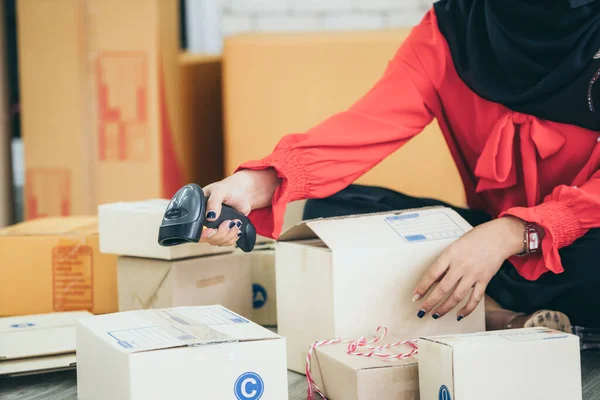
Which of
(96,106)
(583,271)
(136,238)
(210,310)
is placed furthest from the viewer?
(96,106)

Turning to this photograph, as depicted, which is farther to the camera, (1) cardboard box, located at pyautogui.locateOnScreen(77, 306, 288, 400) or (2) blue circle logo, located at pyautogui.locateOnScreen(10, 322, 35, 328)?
(2) blue circle logo, located at pyautogui.locateOnScreen(10, 322, 35, 328)

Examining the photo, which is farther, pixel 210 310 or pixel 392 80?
pixel 392 80

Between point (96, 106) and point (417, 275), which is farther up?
point (96, 106)

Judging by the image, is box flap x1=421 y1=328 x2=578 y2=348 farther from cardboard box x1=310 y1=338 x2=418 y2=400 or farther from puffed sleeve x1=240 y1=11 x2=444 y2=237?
puffed sleeve x1=240 y1=11 x2=444 y2=237

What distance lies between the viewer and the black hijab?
120 cm

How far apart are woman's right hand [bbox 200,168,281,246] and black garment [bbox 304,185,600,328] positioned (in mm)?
245

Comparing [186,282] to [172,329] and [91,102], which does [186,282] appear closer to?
[172,329]

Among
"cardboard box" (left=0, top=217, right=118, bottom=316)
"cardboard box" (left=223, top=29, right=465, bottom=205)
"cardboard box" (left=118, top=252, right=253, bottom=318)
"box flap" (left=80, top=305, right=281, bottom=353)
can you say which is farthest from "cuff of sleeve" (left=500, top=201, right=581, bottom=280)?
→ "cardboard box" (left=223, top=29, right=465, bottom=205)

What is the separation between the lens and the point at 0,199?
2264 mm

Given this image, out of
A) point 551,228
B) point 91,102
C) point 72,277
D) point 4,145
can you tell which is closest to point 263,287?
point 72,277

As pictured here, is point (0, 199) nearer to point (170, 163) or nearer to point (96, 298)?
point (170, 163)

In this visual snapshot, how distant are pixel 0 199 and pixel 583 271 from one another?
1.73 meters

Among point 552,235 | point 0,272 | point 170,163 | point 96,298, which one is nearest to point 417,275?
point 552,235

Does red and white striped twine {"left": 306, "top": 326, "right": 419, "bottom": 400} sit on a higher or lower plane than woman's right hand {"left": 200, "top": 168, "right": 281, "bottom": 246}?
lower
